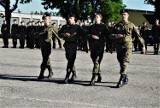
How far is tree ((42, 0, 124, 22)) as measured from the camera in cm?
5146

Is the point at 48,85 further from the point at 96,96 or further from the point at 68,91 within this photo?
the point at 96,96

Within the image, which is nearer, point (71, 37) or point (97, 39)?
A: point (97, 39)

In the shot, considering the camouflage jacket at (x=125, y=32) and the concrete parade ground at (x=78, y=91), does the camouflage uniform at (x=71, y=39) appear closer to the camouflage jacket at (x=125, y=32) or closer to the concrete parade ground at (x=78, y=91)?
the concrete parade ground at (x=78, y=91)

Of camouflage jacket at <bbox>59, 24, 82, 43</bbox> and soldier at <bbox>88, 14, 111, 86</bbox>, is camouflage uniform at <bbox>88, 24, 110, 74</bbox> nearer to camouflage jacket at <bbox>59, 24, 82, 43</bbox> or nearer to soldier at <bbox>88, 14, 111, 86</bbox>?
soldier at <bbox>88, 14, 111, 86</bbox>

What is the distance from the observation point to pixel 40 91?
9445mm

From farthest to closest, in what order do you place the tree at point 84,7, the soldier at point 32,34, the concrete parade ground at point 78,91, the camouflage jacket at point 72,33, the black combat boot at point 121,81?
the tree at point 84,7 < the soldier at point 32,34 < the camouflage jacket at point 72,33 < the black combat boot at point 121,81 < the concrete parade ground at point 78,91

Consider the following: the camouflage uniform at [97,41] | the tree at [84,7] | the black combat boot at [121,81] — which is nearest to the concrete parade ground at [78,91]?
the black combat boot at [121,81]

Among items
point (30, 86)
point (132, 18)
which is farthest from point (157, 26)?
point (132, 18)

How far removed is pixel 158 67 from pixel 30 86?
6379 mm

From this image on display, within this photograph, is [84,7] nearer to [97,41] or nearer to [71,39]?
[71,39]

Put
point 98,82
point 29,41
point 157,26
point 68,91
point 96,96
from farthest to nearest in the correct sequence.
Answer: point 29,41 < point 157,26 < point 98,82 < point 68,91 < point 96,96

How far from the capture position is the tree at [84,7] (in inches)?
2026

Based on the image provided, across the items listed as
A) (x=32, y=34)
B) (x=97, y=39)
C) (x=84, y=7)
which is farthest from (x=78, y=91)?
(x=84, y=7)

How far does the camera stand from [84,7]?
72.1 metres
